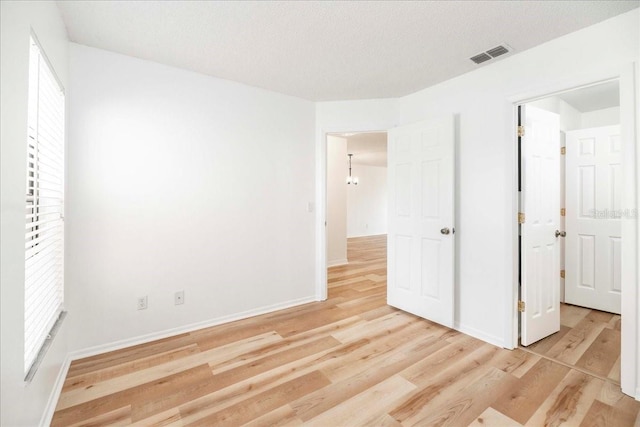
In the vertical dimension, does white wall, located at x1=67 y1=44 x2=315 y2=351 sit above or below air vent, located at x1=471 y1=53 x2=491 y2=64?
below

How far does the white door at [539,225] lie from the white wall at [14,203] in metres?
3.24

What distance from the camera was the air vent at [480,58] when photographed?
2393 mm

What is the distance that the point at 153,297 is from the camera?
8.50 ft

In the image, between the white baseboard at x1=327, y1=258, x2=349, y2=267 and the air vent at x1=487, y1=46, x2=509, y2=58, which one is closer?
the air vent at x1=487, y1=46, x2=509, y2=58

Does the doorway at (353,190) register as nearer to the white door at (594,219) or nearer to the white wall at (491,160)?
the white wall at (491,160)

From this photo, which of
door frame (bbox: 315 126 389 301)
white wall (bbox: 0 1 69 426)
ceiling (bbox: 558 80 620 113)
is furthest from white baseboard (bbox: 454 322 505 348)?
white wall (bbox: 0 1 69 426)

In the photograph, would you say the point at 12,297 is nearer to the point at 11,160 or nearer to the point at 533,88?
the point at 11,160

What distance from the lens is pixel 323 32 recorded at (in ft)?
6.89

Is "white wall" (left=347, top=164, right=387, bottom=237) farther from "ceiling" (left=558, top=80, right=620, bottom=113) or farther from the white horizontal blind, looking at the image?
the white horizontal blind

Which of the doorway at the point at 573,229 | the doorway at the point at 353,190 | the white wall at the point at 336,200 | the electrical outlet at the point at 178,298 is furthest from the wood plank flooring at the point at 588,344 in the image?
the white wall at the point at 336,200

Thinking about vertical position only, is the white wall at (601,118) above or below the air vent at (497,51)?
below

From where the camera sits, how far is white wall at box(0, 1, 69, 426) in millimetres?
1100

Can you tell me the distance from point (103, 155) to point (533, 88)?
3490 millimetres

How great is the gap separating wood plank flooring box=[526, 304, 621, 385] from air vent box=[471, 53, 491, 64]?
2.48m
